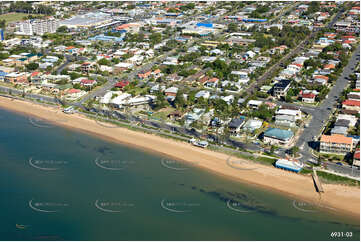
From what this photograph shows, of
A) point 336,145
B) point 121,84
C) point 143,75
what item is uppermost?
point 143,75

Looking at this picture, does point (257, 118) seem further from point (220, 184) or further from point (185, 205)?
point (185, 205)

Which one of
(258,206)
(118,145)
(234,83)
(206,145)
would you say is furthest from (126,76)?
(258,206)

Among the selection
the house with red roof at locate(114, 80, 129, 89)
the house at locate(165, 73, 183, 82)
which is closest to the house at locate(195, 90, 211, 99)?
the house at locate(165, 73, 183, 82)

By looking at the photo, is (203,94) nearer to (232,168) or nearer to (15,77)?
(232,168)

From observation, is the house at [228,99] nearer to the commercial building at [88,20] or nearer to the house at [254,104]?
the house at [254,104]

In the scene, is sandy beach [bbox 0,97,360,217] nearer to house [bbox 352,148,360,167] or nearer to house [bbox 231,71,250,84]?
house [bbox 352,148,360,167]

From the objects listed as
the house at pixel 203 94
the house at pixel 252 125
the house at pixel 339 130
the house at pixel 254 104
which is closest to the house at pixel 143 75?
the house at pixel 203 94

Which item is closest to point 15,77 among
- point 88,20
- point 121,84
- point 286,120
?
point 121,84
